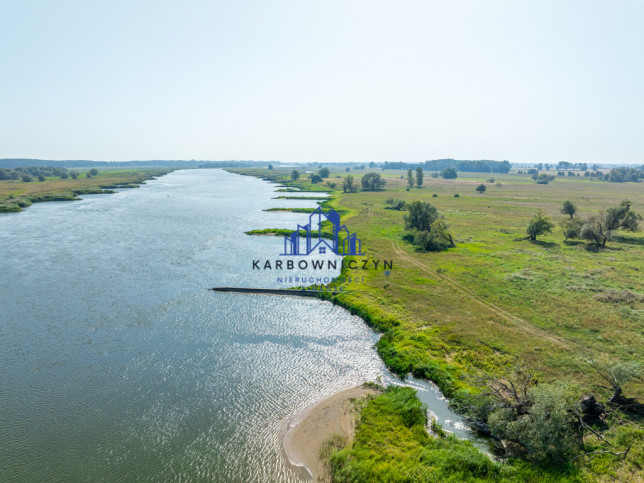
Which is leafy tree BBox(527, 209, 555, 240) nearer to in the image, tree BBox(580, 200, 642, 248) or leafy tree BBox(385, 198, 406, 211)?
tree BBox(580, 200, 642, 248)

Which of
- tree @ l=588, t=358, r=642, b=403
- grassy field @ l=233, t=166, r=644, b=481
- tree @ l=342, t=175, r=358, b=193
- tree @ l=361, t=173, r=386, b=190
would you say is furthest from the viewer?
tree @ l=361, t=173, r=386, b=190

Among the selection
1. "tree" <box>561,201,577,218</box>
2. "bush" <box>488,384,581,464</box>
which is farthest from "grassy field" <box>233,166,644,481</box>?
"tree" <box>561,201,577,218</box>

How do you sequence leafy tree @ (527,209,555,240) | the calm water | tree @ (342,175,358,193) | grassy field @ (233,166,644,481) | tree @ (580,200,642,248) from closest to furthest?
the calm water → grassy field @ (233,166,644,481) → tree @ (580,200,642,248) → leafy tree @ (527,209,555,240) → tree @ (342,175,358,193)

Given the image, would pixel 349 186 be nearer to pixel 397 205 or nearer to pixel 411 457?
pixel 397 205

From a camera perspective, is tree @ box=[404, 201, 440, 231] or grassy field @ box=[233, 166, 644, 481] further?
tree @ box=[404, 201, 440, 231]

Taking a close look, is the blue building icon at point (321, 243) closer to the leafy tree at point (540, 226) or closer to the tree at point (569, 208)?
the leafy tree at point (540, 226)

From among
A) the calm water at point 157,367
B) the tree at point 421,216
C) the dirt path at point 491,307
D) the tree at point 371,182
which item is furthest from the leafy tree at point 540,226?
the tree at point 371,182

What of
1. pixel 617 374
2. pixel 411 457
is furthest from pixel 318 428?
pixel 617 374
